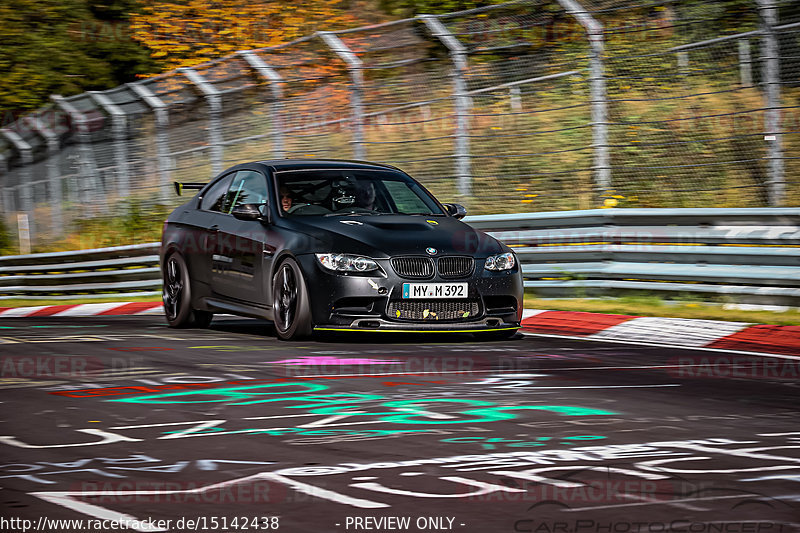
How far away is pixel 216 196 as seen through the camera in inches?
484

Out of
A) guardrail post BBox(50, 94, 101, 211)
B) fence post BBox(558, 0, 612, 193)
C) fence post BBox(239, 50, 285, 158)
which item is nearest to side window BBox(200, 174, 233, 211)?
fence post BBox(558, 0, 612, 193)

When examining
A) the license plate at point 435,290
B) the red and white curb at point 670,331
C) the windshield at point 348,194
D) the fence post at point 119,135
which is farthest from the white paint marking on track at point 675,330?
the fence post at point 119,135

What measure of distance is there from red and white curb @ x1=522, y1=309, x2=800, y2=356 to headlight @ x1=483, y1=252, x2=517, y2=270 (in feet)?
2.93

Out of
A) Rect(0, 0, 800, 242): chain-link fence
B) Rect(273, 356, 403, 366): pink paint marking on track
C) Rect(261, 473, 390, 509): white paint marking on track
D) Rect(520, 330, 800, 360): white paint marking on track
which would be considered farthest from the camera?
Rect(0, 0, 800, 242): chain-link fence

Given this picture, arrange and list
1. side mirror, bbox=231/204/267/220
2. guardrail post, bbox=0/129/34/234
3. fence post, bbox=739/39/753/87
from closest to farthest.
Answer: side mirror, bbox=231/204/267/220, fence post, bbox=739/39/753/87, guardrail post, bbox=0/129/34/234

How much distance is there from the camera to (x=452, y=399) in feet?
24.2

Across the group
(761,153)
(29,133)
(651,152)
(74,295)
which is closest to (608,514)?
(761,153)

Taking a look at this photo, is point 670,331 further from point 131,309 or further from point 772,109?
point 131,309

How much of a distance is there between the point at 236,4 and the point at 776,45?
82.7ft

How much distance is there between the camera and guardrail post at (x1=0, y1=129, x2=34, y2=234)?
83.3 ft

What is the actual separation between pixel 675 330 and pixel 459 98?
17.7 feet

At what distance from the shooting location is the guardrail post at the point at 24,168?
2539 cm

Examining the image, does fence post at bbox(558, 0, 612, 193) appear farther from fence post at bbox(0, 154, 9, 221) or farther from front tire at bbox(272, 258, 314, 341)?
fence post at bbox(0, 154, 9, 221)

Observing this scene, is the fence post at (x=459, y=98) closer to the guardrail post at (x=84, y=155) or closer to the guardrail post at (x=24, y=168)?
the guardrail post at (x=84, y=155)
